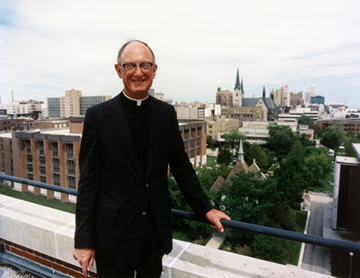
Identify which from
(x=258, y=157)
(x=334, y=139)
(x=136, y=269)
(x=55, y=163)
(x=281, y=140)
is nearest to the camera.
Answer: (x=136, y=269)

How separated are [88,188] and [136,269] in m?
0.57

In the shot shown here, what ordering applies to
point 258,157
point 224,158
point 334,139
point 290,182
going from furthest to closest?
point 334,139, point 224,158, point 258,157, point 290,182

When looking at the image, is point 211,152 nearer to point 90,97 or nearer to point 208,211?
point 90,97

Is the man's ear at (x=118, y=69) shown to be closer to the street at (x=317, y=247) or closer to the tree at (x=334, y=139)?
the street at (x=317, y=247)

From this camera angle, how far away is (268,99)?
3967 inches

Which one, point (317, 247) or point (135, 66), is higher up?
point (135, 66)

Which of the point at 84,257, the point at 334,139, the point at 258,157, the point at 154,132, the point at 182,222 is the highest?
the point at 154,132

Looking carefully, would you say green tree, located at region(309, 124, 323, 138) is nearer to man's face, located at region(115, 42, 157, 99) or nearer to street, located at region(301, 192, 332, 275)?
street, located at region(301, 192, 332, 275)

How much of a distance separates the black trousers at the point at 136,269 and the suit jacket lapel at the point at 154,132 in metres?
0.52

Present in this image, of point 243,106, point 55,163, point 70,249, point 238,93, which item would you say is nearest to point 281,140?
point 55,163

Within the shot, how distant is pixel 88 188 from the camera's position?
5.25 ft

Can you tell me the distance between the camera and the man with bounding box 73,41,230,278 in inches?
62.9

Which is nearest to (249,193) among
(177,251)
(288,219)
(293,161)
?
(288,219)

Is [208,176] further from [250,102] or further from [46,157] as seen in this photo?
[250,102]
